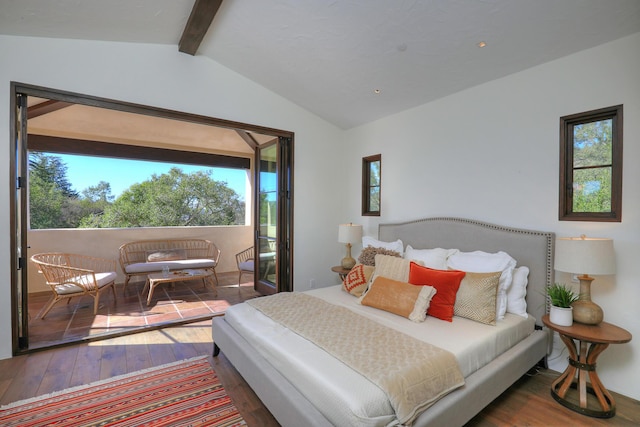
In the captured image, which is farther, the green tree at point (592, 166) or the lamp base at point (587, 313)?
the green tree at point (592, 166)

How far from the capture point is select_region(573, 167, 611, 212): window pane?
7.78 ft

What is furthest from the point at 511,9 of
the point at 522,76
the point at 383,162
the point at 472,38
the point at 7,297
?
the point at 7,297

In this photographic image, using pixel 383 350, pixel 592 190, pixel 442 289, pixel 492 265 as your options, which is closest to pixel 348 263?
pixel 442 289

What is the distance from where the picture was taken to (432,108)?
359cm

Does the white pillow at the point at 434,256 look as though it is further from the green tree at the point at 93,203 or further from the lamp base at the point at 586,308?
the green tree at the point at 93,203

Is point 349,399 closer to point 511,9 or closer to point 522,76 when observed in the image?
point 511,9

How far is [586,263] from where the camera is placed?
2.06 meters

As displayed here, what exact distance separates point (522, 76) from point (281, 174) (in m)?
3.01

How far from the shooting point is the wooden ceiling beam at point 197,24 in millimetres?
2580

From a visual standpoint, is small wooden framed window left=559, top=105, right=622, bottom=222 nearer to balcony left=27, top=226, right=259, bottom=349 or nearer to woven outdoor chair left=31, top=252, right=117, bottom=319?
balcony left=27, top=226, right=259, bottom=349

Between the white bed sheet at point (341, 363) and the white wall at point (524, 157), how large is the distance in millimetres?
721

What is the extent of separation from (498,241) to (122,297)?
17.1ft

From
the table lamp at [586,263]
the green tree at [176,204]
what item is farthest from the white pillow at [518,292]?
the green tree at [176,204]

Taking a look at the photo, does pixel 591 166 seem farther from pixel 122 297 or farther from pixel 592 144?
pixel 122 297
